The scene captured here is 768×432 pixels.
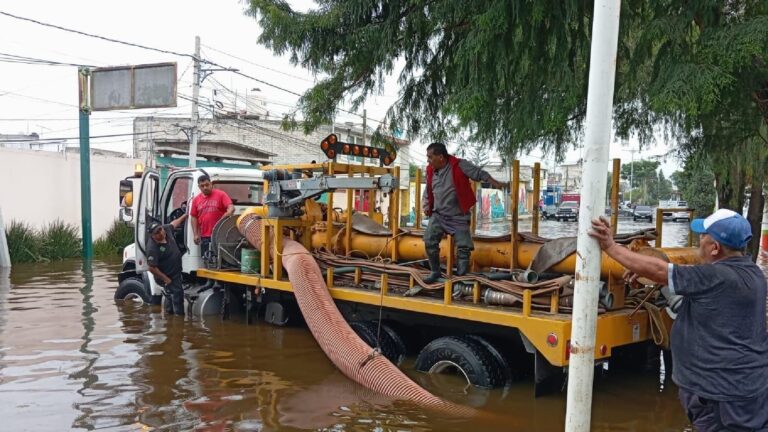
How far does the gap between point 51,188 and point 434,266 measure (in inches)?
618

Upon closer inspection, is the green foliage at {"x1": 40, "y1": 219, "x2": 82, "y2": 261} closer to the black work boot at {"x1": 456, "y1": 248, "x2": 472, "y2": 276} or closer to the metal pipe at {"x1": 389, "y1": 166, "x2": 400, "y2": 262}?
the metal pipe at {"x1": 389, "y1": 166, "x2": 400, "y2": 262}

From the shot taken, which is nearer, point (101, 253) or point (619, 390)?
point (619, 390)

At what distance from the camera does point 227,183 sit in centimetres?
947

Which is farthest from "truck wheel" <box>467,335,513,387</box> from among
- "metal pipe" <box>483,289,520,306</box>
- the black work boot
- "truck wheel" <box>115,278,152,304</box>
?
"truck wheel" <box>115,278,152,304</box>

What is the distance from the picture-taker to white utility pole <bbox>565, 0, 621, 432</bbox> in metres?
2.88

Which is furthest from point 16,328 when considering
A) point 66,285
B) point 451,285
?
point 451,285

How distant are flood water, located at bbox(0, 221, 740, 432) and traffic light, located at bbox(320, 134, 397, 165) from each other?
217 centimetres

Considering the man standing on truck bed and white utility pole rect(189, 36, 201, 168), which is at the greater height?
white utility pole rect(189, 36, 201, 168)

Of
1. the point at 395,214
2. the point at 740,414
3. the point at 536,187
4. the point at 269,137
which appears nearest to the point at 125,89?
the point at 395,214

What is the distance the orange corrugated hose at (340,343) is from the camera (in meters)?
5.47

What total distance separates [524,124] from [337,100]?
2.20 m

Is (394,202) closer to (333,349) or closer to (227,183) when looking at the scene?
(333,349)

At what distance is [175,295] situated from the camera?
8.89m

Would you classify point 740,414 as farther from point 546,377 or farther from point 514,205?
point 514,205
